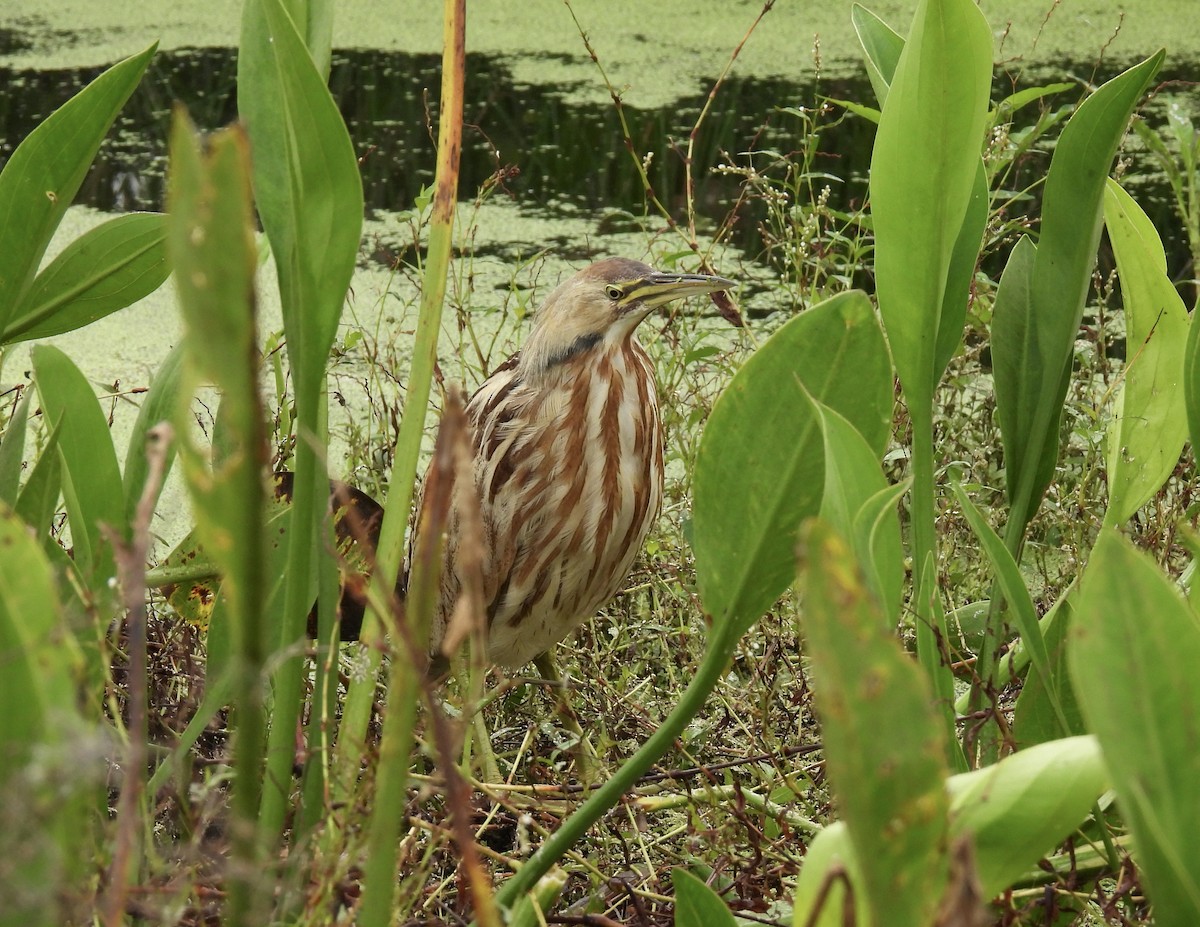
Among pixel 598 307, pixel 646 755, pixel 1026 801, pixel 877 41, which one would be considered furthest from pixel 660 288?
pixel 1026 801

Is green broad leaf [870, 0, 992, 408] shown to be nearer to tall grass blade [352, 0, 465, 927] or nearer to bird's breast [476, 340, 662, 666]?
→ tall grass blade [352, 0, 465, 927]

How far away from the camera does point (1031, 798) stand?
552mm

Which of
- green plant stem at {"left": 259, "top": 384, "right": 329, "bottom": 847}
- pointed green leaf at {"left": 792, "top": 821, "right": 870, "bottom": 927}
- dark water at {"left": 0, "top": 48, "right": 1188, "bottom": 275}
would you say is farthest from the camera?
dark water at {"left": 0, "top": 48, "right": 1188, "bottom": 275}

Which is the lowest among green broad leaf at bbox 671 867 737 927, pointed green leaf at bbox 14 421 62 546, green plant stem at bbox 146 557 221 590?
green broad leaf at bbox 671 867 737 927

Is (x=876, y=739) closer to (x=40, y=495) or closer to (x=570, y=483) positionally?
(x=40, y=495)

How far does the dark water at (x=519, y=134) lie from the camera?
3146 millimetres

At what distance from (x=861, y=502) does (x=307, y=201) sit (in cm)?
30

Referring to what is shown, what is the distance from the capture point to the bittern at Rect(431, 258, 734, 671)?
1479 millimetres

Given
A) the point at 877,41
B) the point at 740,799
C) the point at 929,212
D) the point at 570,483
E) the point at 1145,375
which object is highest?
the point at 877,41

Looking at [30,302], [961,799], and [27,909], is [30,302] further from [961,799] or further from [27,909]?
[961,799]

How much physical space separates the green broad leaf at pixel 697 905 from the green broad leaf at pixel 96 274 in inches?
23.3

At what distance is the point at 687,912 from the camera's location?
73cm

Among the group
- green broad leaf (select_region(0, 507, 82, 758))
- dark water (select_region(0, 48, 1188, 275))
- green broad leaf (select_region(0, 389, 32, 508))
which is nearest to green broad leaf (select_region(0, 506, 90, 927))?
green broad leaf (select_region(0, 507, 82, 758))

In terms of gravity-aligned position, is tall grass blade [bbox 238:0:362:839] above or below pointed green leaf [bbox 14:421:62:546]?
above
